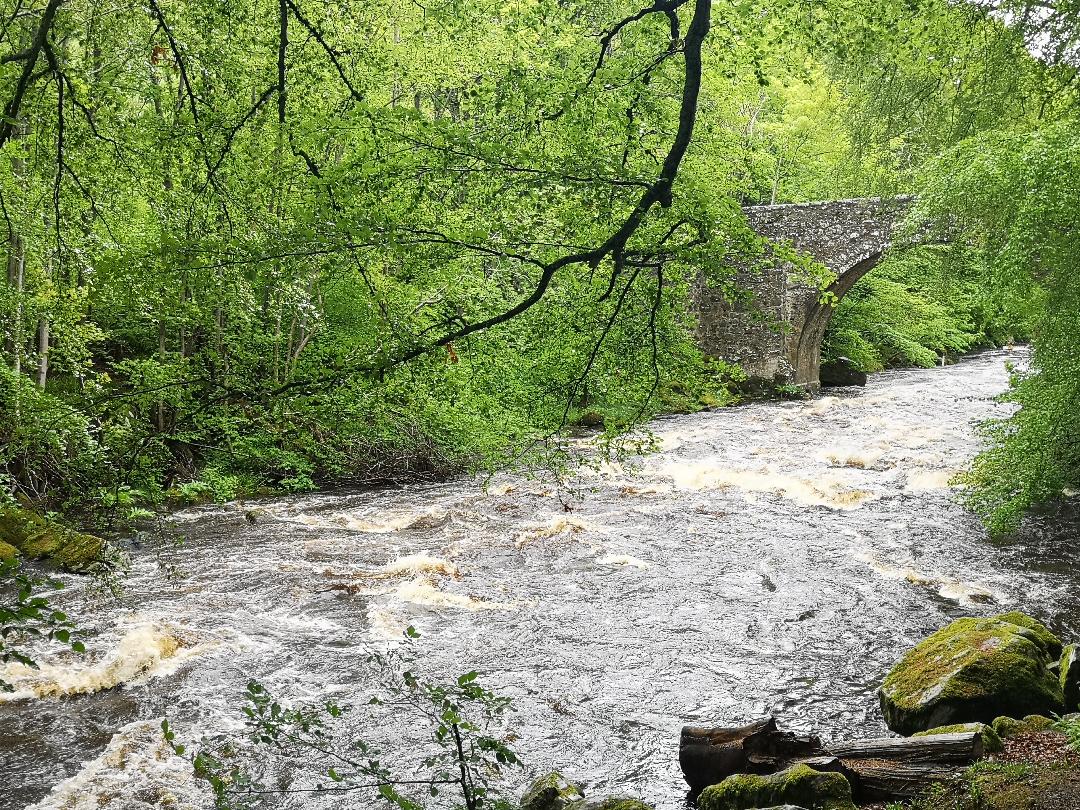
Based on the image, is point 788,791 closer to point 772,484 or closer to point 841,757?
point 841,757

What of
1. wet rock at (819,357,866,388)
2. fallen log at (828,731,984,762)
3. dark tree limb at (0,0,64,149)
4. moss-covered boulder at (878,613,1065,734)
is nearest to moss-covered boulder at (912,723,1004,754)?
fallen log at (828,731,984,762)

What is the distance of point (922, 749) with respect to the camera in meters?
5.25

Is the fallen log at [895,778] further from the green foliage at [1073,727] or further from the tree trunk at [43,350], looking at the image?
the tree trunk at [43,350]

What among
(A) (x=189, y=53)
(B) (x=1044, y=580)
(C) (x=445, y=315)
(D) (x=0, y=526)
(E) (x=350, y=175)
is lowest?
(B) (x=1044, y=580)

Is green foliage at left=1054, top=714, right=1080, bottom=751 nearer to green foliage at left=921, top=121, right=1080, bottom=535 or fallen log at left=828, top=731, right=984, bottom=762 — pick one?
fallen log at left=828, top=731, right=984, bottom=762

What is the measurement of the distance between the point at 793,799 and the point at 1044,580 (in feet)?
19.4

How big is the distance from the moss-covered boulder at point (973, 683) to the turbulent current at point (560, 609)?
316 millimetres

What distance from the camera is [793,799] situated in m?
4.96

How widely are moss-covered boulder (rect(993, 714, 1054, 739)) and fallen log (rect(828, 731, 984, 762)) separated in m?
0.42

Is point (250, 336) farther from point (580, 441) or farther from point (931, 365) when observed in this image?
point (931, 365)

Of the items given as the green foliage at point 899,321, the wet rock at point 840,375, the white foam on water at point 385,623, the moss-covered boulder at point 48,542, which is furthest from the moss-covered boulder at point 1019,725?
the green foliage at point 899,321

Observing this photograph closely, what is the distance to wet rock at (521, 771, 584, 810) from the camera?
5.32 m

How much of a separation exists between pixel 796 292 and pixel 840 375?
342cm

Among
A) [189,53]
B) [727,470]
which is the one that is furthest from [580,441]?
[189,53]
